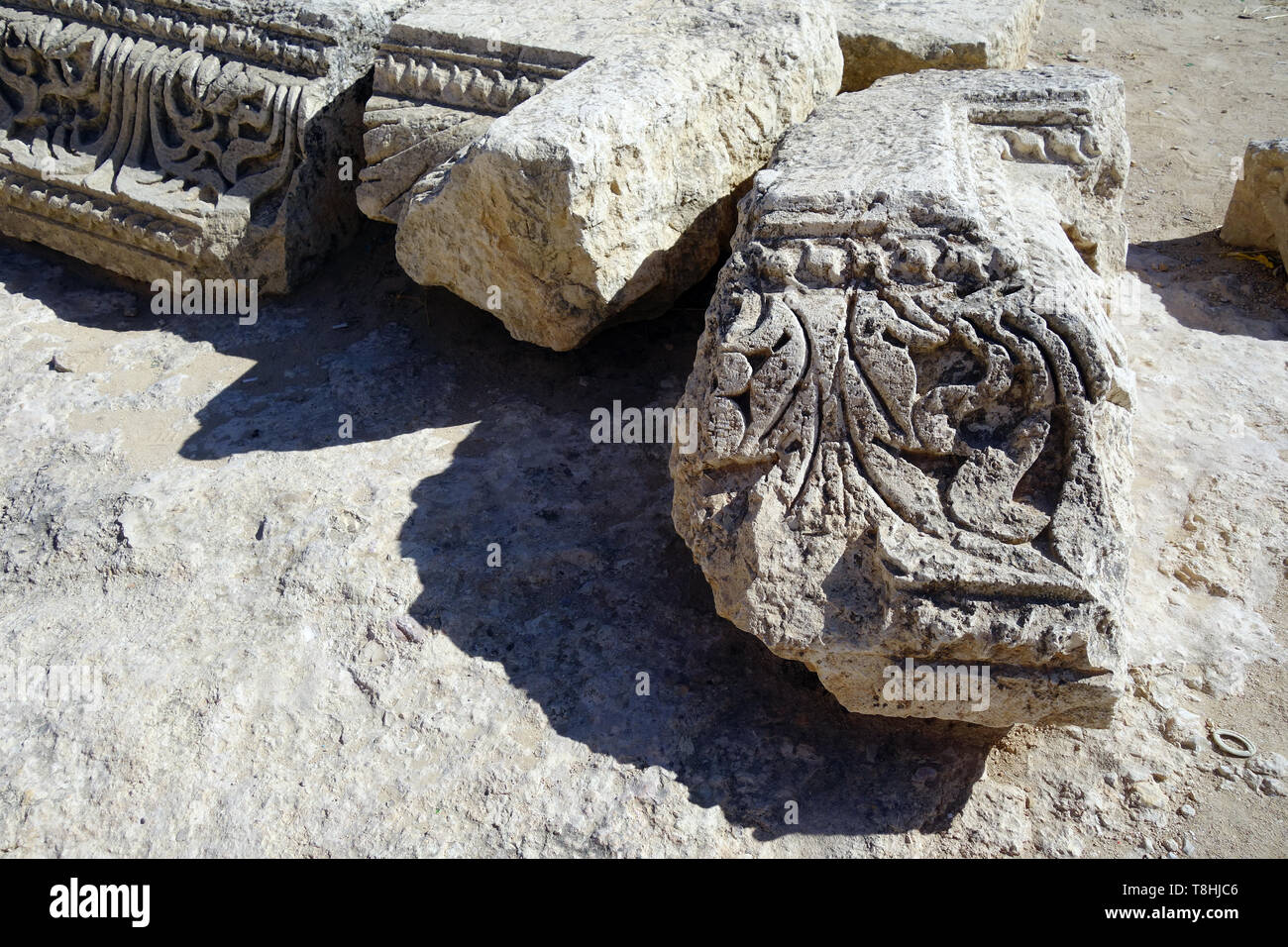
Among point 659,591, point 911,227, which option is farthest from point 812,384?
point 659,591

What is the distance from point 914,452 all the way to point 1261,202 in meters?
2.97

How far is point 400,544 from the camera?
2.72 meters

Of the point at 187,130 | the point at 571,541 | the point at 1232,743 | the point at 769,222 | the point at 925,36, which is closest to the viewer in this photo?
the point at 1232,743

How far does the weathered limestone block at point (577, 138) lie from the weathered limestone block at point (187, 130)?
1.04ft

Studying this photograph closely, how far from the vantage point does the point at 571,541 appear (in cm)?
275

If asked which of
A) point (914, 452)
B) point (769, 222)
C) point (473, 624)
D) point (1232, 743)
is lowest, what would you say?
point (473, 624)

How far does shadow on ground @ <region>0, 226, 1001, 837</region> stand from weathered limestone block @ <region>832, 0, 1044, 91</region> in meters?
1.26

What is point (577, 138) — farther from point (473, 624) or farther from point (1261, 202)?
point (1261, 202)

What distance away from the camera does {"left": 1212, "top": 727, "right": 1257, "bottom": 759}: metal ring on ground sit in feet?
7.37

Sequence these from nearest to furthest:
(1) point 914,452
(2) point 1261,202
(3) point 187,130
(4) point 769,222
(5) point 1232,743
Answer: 1. (1) point 914,452
2. (5) point 1232,743
3. (4) point 769,222
4. (3) point 187,130
5. (2) point 1261,202

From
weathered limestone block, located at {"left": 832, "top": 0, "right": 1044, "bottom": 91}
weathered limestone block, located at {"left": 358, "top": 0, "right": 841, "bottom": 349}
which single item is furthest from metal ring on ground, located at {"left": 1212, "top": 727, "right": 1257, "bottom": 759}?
weathered limestone block, located at {"left": 832, "top": 0, "right": 1044, "bottom": 91}

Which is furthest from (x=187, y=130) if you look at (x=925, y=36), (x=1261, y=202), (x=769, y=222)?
(x=1261, y=202)

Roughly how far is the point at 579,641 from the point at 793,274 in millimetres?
985

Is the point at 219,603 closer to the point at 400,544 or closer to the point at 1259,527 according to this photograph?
the point at 400,544
